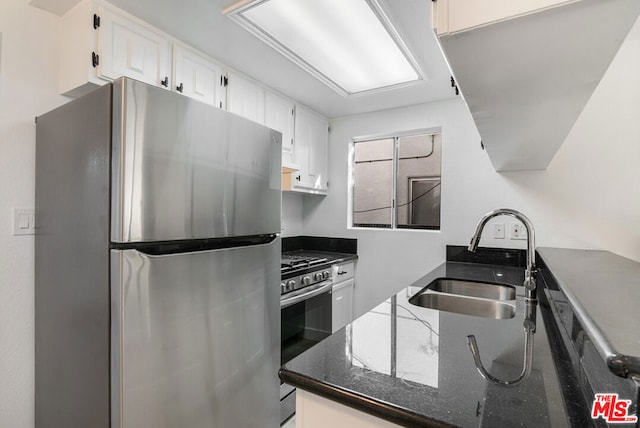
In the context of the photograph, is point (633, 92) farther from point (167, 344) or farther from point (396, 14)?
point (167, 344)

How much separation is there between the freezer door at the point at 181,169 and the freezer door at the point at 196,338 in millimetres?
120

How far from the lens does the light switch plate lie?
1.44 metres

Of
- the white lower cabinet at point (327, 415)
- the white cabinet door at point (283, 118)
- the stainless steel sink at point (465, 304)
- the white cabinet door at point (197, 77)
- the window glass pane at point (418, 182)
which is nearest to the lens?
the white lower cabinet at point (327, 415)

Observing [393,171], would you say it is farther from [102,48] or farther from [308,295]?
[102,48]

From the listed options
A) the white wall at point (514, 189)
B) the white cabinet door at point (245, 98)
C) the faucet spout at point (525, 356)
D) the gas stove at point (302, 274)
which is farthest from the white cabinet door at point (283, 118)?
the faucet spout at point (525, 356)

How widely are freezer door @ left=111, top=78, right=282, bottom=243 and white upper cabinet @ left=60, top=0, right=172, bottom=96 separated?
550mm

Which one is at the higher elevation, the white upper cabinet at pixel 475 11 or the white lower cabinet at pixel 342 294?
the white upper cabinet at pixel 475 11

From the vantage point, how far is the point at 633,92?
1.88 metres

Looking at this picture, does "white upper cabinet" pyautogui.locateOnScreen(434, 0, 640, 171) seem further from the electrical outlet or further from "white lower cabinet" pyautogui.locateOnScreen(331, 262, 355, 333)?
"white lower cabinet" pyautogui.locateOnScreen(331, 262, 355, 333)

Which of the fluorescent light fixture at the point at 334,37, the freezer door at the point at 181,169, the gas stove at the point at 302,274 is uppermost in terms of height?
the fluorescent light fixture at the point at 334,37

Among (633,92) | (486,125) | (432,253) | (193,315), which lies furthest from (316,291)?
(633,92)

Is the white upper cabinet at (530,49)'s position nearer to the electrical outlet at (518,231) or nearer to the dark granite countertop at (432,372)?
the dark granite countertop at (432,372)

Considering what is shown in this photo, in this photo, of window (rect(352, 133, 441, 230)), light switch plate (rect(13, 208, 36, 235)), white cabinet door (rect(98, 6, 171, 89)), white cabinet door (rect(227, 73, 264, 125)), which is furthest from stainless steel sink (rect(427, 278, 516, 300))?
light switch plate (rect(13, 208, 36, 235))

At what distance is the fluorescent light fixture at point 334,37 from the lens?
1.43 m
